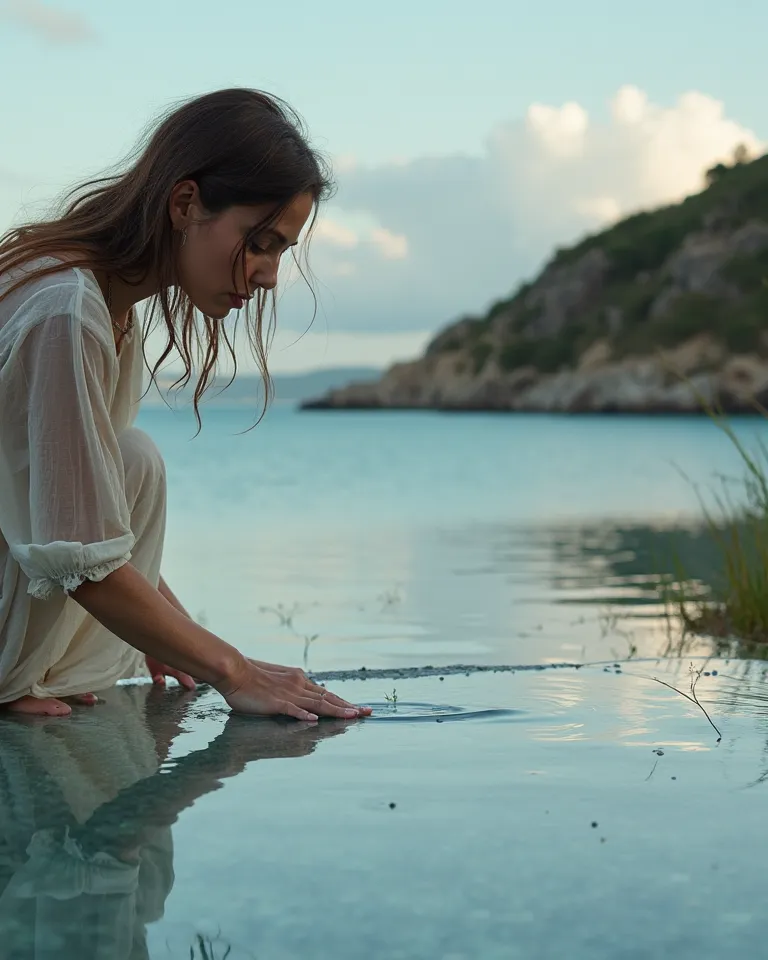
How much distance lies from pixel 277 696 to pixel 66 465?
632mm

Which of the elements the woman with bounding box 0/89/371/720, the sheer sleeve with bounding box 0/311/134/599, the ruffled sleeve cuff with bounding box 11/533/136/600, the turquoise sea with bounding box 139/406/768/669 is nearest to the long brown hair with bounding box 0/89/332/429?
the woman with bounding box 0/89/371/720

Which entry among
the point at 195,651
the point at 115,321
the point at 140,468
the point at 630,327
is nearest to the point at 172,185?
the point at 115,321

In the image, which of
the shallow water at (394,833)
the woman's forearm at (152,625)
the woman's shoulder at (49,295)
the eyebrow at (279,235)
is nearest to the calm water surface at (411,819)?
the shallow water at (394,833)

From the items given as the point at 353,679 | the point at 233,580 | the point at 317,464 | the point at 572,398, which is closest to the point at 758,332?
the point at 572,398

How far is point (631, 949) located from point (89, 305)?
140 centimetres

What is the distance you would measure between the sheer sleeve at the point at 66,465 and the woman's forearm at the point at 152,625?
0.04 metres

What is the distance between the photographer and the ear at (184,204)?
88.5 inches

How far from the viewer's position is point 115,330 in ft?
8.35

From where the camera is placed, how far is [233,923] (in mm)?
1461

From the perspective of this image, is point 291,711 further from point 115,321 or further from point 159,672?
point 115,321

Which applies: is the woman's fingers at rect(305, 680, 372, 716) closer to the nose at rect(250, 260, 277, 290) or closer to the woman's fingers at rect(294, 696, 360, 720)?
the woman's fingers at rect(294, 696, 360, 720)

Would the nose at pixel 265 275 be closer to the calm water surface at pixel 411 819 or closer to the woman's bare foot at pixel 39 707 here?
the calm water surface at pixel 411 819

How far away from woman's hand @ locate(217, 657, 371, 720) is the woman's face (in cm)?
69

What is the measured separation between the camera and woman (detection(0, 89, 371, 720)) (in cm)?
215
